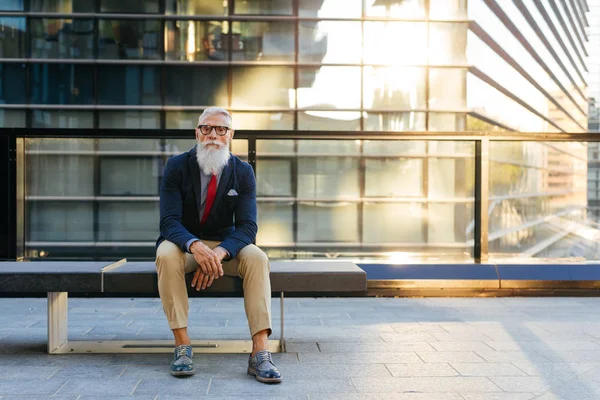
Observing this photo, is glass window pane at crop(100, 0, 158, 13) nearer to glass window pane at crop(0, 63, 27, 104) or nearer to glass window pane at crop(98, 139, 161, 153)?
glass window pane at crop(0, 63, 27, 104)

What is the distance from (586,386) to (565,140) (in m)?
4.12

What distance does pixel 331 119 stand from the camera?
12906mm

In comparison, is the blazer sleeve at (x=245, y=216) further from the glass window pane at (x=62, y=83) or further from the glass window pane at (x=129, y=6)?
the glass window pane at (x=129, y=6)

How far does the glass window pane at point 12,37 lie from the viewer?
1298cm

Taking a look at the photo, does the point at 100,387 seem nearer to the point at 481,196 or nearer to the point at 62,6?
the point at 481,196

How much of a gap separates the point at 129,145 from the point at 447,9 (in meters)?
7.22

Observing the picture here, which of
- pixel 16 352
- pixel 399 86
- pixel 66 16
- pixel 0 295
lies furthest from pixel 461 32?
pixel 16 352

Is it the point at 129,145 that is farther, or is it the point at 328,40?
the point at 328,40

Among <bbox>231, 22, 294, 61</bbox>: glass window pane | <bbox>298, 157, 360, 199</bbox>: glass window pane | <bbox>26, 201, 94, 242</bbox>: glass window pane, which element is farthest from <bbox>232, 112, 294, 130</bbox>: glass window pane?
<bbox>26, 201, 94, 242</bbox>: glass window pane

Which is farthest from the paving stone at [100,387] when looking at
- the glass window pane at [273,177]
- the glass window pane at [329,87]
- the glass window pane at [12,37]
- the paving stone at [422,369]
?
the glass window pane at [12,37]

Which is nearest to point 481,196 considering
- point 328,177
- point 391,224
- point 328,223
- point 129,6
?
point 391,224

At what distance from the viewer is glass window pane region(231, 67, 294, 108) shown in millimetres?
13039

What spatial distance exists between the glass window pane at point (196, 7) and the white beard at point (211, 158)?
880 centimetres

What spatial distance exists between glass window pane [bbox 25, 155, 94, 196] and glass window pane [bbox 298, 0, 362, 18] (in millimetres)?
5972
